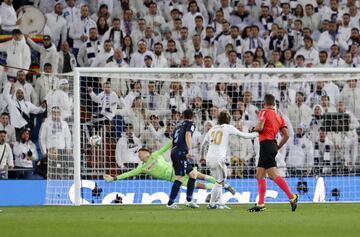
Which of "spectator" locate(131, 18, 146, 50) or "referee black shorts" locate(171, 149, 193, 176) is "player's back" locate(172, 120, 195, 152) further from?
"spectator" locate(131, 18, 146, 50)

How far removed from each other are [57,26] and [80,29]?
646 mm

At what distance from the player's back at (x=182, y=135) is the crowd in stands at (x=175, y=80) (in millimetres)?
4003

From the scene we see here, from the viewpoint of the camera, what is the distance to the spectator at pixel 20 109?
2655cm

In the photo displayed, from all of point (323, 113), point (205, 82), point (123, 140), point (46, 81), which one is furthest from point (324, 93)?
point (46, 81)

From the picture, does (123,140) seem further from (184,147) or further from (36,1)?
(36,1)

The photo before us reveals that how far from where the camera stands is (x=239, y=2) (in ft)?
105

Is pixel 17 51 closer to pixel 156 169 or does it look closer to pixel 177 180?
pixel 156 169

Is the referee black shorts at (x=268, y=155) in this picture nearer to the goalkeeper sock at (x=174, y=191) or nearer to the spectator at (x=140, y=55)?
the goalkeeper sock at (x=174, y=191)

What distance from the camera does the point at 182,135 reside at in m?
21.3

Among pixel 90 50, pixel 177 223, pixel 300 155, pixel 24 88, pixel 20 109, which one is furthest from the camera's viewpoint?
pixel 90 50

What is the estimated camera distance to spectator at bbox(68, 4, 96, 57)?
29.7 metres

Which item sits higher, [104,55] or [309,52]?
[309,52]

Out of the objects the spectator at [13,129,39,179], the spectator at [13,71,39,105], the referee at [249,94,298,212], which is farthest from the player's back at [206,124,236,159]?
the spectator at [13,71,39,105]

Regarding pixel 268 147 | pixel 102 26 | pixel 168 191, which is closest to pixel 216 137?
pixel 268 147
